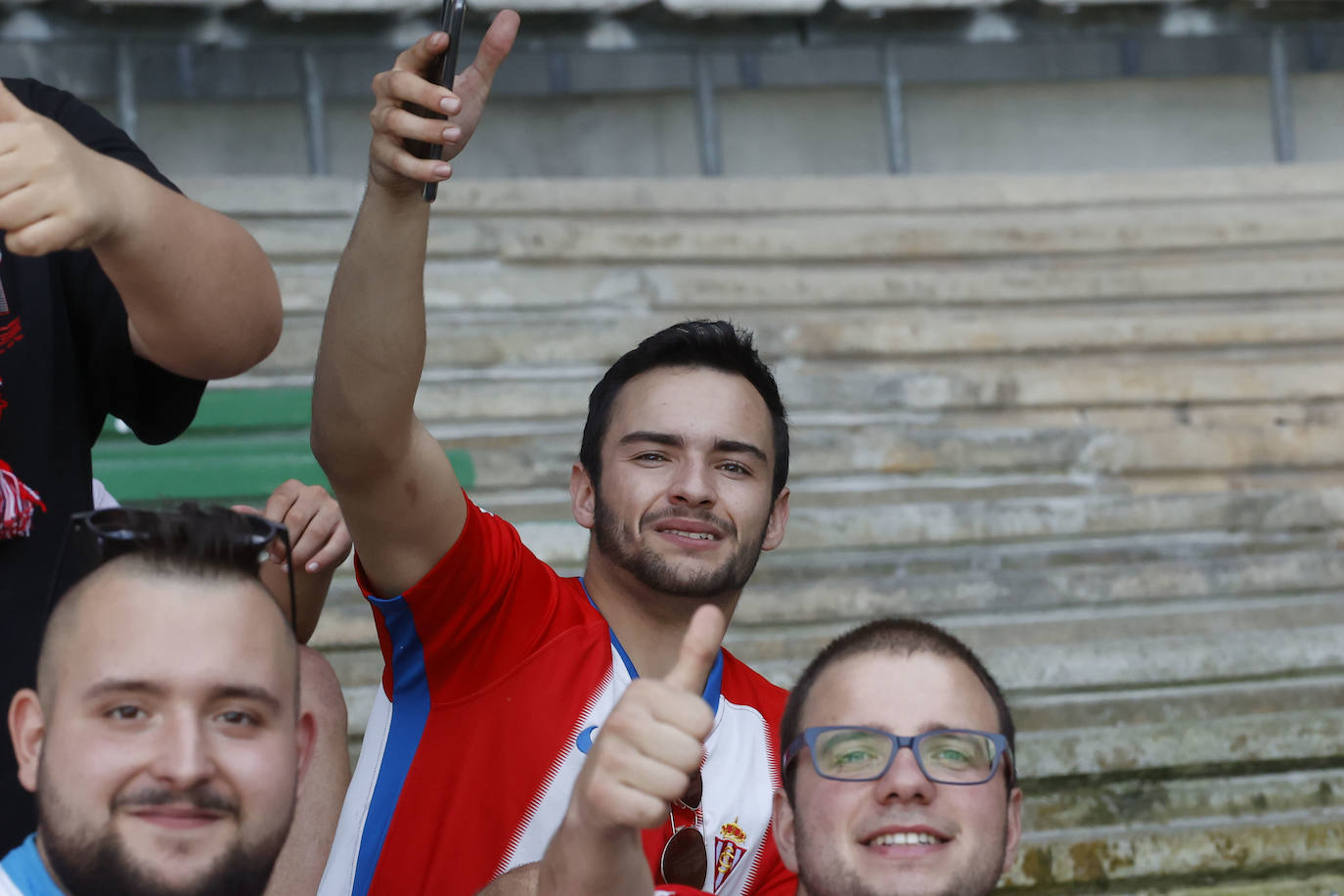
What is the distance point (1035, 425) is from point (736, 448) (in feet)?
8.19

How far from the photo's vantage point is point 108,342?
1.26m

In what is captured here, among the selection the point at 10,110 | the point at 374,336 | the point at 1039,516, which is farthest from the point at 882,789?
the point at 1039,516

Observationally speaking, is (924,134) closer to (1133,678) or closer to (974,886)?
(1133,678)

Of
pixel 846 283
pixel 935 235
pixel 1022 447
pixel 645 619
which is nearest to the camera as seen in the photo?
pixel 645 619

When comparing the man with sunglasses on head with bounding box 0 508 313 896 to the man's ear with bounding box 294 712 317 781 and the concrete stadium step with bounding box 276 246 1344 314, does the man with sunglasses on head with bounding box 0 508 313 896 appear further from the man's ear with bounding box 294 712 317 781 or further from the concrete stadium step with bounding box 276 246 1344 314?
the concrete stadium step with bounding box 276 246 1344 314

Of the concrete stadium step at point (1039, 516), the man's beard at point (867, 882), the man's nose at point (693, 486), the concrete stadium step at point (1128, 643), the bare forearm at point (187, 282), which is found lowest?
the man's beard at point (867, 882)

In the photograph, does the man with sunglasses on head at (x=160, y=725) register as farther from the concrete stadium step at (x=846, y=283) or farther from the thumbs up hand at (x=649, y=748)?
the concrete stadium step at (x=846, y=283)

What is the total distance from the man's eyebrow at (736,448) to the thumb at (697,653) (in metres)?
0.73

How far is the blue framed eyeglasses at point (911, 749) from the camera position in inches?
50.4

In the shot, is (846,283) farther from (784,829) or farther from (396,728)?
(784,829)

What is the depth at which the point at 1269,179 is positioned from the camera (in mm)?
5105

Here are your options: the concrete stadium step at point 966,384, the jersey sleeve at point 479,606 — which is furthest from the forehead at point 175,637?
the concrete stadium step at point 966,384

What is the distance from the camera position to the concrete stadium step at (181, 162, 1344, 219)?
4387mm

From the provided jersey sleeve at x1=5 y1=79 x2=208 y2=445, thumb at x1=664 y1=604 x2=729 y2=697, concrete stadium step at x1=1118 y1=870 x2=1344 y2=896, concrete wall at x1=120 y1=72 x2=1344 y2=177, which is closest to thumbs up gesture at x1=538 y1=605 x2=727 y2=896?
thumb at x1=664 y1=604 x2=729 y2=697
